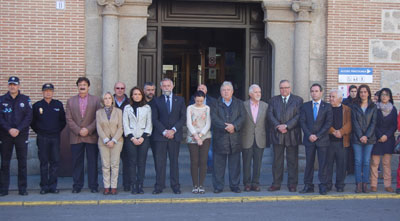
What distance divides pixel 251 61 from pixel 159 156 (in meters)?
4.25

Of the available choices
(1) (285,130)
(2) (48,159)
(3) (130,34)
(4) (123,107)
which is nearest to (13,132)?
(2) (48,159)

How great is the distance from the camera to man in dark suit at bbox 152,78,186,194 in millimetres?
8000

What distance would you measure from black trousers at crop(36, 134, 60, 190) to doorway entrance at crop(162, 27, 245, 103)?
20.8ft

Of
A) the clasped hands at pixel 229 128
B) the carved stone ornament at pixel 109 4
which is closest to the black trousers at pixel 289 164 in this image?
the clasped hands at pixel 229 128

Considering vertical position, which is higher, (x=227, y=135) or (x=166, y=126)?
(x=166, y=126)

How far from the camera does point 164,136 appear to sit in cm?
799

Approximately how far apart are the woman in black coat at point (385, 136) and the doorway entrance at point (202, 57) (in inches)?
207

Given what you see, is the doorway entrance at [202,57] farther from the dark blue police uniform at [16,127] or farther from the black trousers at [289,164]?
the dark blue police uniform at [16,127]

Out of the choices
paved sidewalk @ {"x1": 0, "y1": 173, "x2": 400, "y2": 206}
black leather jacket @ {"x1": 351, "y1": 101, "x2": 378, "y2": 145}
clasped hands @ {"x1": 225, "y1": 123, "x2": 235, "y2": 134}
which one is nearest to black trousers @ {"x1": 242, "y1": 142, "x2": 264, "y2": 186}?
paved sidewalk @ {"x1": 0, "y1": 173, "x2": 400, "y2": 206}

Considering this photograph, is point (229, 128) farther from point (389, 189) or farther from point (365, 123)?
point (389, 189)

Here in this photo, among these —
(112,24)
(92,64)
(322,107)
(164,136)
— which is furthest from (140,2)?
(322,107)

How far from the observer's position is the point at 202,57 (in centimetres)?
1429

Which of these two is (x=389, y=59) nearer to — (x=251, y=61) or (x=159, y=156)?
(x=251, y=61)

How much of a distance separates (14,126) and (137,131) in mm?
2038
